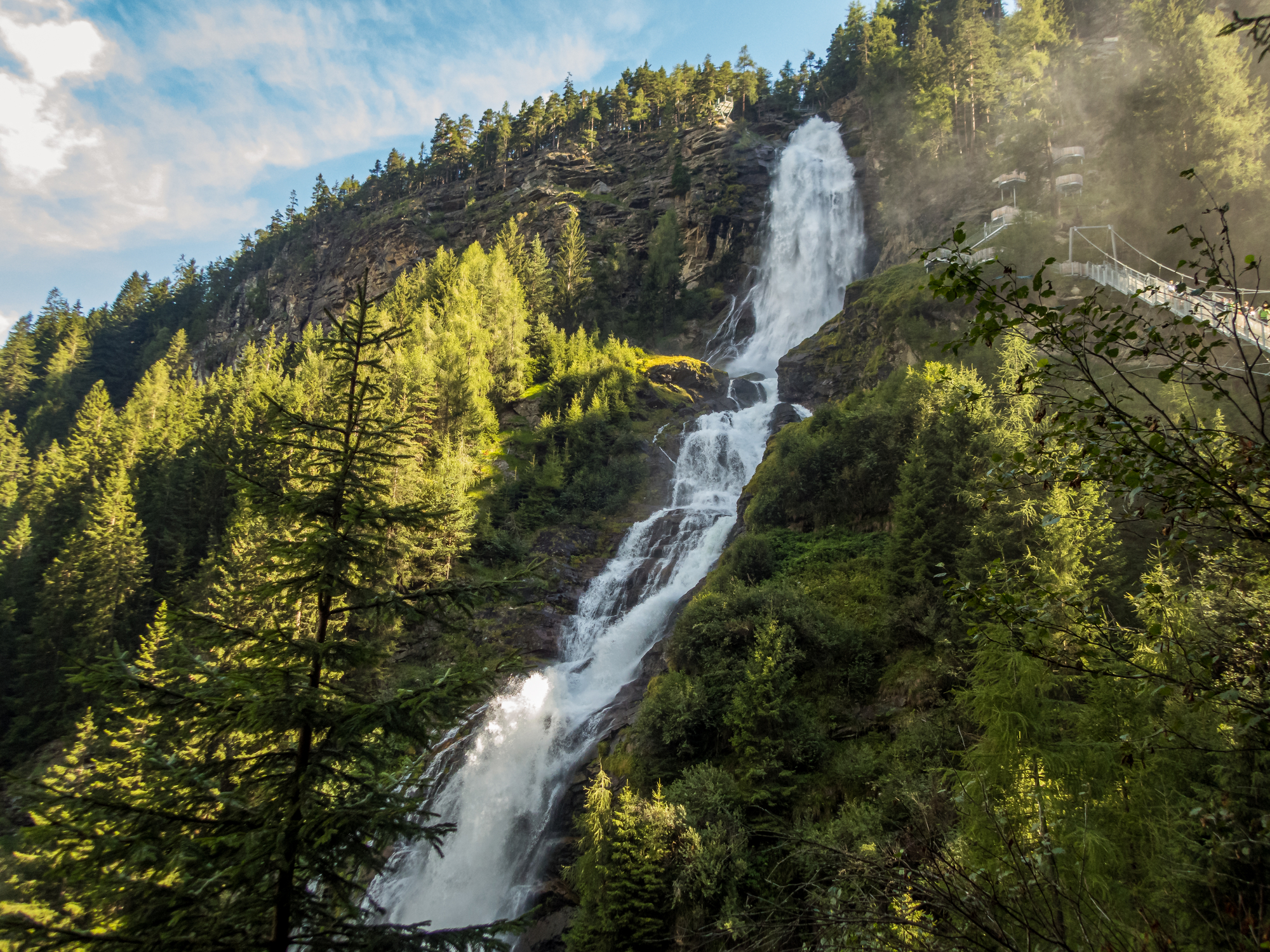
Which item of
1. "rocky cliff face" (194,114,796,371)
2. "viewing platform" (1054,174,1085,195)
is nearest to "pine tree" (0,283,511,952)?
"viewing platform" (1054,174,1085,195)

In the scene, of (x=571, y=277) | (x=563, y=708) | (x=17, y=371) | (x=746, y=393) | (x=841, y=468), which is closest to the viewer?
(x=563, y=708)

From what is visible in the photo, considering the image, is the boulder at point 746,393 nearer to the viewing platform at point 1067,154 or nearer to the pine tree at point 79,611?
the viewing platform at point 1067,154

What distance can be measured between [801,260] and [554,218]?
105 feet

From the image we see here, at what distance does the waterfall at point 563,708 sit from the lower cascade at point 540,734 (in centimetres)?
4

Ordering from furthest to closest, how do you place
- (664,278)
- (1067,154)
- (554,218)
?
1. (554,218)
2. (664,278)
3. (1067,154)

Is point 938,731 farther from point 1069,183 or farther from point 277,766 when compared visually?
point 1069,183

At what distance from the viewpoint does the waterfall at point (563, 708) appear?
1728 centimetres

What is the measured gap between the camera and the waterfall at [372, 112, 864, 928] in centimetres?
1728

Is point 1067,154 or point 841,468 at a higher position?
point 1067,154

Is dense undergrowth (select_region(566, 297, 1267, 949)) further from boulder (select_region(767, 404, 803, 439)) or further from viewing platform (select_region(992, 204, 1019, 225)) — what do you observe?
boulder (select_region(767, 404, 803, 439))

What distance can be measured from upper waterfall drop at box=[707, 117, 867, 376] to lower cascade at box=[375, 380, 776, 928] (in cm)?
2699

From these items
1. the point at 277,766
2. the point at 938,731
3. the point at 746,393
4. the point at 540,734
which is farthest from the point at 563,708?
the point at 746,393

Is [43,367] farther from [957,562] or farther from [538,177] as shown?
[957,562]

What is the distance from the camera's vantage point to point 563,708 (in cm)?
2277
